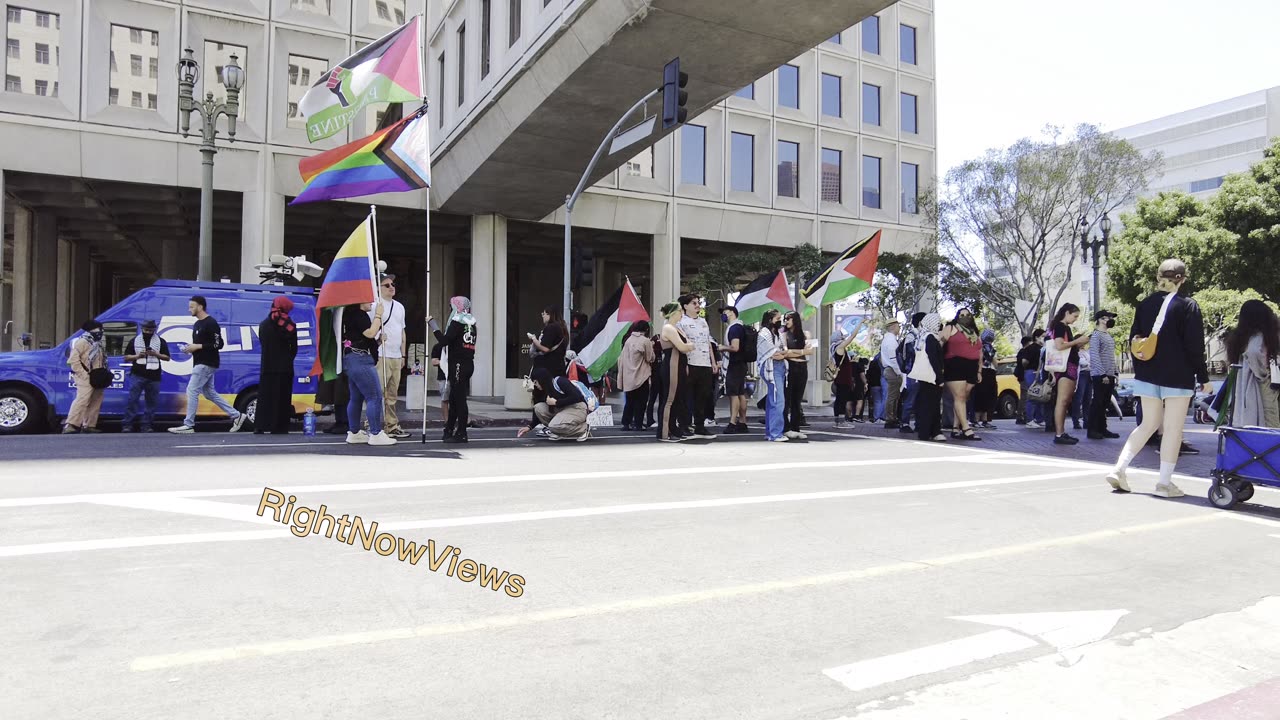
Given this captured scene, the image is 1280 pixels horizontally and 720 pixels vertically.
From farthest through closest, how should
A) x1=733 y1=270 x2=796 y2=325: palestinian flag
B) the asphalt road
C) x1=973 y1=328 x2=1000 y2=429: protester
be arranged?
x1=973 y1=328 x2=1000 y2=429: protester < x1=733 y1=270 x2=796 y2=325: palestinian flag < the asphalt road

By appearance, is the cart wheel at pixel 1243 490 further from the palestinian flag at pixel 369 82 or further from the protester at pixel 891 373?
the palestinian flag at pixel 369 82

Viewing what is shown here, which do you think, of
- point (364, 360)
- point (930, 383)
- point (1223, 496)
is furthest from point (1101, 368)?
point (364, 360)

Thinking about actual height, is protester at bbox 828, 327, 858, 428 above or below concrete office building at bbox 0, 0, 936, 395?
below

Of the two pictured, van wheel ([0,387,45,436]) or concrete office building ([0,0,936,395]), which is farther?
concrete office building ([0,0,936,395])

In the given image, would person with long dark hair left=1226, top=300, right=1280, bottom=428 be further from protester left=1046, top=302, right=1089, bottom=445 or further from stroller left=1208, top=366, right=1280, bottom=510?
protester left=1046, top=302, right=1089, bottom=445

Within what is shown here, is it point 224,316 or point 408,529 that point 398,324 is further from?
point 408,529

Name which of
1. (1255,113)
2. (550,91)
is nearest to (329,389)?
(550,91)

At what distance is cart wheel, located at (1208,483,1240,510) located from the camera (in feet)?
22.0

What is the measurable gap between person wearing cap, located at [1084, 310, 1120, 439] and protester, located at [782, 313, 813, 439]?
169 inches

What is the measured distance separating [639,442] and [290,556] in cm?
716

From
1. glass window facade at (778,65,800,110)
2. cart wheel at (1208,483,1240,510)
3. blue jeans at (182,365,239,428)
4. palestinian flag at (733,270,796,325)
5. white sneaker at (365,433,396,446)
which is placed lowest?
cart wheel at (1208,483,1240,510)

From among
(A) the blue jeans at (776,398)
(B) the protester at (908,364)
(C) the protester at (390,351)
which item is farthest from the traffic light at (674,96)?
(C) the protester at (390,351)

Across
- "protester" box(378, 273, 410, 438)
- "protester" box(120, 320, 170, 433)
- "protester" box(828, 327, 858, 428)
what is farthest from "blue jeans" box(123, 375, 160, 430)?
"protester" box(828, 327, 858, 428)

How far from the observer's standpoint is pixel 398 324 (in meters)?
11.4
